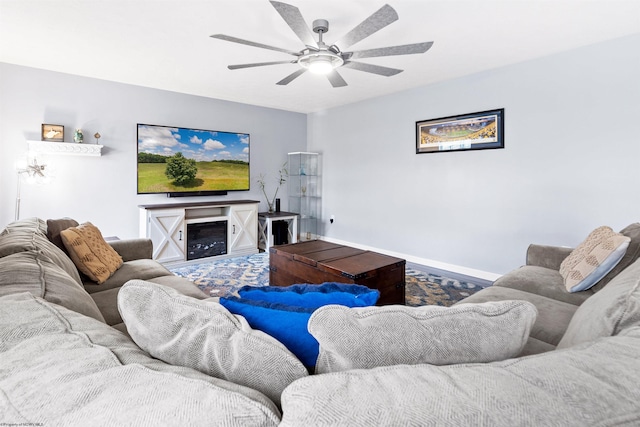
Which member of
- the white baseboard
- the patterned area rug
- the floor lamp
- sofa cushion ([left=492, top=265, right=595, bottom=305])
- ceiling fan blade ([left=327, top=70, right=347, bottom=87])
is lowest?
the patterned area rug

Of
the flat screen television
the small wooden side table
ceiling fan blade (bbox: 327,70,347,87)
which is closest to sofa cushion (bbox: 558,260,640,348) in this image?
ceiling fan blade (bbox: 327,70,347,87)

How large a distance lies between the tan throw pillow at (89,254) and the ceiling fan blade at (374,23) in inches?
91.2

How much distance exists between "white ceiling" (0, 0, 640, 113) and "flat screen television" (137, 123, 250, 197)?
2.96ft

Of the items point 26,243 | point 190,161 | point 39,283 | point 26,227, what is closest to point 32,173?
point 190,161

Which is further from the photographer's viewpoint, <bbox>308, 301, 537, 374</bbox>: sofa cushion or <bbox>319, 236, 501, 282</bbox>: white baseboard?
<bbox>319, 236, 501, 282</bbox>: white baseboard

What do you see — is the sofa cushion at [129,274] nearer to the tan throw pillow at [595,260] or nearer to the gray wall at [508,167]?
the tan throw pillow at [595,260]

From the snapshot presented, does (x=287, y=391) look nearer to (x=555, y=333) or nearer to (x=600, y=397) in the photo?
(x=600, y=397)

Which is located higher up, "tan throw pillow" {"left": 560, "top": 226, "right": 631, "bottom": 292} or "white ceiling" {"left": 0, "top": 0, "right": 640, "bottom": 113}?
"white ceiling" {"left": 0, "top": 0, "right": 640, "bottom": 113}

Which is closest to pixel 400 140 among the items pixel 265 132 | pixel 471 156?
pixel 471 156

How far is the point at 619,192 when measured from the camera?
3.11 meters

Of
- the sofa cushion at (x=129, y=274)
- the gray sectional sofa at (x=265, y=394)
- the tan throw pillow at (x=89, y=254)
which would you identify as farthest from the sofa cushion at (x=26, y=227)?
the gray sectional sofa at (x=265, y=394)

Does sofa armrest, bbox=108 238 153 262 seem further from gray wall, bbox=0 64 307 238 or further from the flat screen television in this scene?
the flat screen television

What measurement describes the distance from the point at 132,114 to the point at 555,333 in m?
5.23

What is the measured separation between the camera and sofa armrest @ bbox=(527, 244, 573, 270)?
2.57 meters
